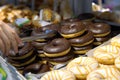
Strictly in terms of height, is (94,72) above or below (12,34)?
below

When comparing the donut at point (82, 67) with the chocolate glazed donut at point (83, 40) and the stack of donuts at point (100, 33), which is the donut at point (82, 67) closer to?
the chocolate glazed donut at point (83, 40)

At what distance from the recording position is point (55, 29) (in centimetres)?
142

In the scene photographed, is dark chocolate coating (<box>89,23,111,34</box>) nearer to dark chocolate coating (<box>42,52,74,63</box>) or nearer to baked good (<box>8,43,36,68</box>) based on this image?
dark chocolate coating (<box>42,52,74,63</box>)

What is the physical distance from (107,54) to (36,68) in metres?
0.41

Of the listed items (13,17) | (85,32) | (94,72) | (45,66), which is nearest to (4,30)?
(94,72)

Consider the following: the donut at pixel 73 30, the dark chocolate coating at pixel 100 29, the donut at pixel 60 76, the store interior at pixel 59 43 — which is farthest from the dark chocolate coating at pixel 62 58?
the donut at pixel 60 76

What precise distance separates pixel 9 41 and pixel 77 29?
1.86ft

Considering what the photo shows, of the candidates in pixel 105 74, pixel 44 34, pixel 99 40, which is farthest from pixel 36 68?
pixel 105 74

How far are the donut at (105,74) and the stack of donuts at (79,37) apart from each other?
17.3 inches

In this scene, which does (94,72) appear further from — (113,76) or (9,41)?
(9,41)

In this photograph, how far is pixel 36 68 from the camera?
123cm

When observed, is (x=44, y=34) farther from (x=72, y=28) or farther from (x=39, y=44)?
(x=72, y=28)

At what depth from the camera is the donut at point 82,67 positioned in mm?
869

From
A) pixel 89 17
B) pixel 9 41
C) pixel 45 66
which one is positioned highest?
pixel 9 41
